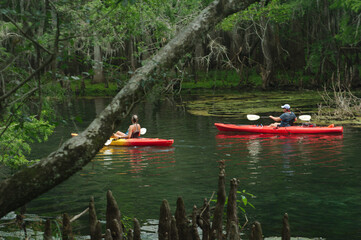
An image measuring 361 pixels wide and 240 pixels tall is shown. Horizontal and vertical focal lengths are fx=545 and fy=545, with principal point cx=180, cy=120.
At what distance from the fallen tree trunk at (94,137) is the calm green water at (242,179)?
1.87 meters

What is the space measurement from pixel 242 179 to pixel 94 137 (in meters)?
7.23

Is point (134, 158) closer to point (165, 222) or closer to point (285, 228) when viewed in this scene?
point (165, 222)

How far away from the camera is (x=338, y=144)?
14516 millimetres

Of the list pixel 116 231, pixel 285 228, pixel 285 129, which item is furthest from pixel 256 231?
pixel 285 129

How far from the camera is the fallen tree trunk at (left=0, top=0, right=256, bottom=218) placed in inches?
130

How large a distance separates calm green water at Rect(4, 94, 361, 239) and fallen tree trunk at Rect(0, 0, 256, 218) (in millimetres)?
1873

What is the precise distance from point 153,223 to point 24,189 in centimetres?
420

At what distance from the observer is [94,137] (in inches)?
136

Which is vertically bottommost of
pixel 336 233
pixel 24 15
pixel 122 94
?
pixel 336 233

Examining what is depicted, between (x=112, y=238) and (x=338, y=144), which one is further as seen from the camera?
(x=338, y=144)

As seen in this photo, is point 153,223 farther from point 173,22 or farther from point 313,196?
point 173,22

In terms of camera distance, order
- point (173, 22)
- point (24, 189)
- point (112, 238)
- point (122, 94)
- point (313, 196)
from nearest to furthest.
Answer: point (24, 189)
point (122, 94)
point (112, 238)
point (313, 196)
point (173, 22)

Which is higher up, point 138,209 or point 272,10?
point 272,10

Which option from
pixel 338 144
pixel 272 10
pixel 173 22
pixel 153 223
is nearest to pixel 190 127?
pixel 338 144
